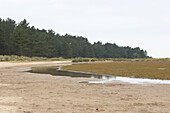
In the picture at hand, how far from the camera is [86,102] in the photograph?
30.4 feet

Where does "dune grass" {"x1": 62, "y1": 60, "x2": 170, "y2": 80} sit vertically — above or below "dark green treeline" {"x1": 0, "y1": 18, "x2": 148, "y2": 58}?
below

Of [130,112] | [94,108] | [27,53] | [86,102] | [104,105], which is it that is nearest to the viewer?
[130,112]

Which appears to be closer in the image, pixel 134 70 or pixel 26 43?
pixel 134 70

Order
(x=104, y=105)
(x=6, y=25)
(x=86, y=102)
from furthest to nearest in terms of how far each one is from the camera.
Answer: (x=6, y=25) < (x=86, y=102) < (x=104, y=105)

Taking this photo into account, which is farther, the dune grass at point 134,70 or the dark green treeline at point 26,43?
the dark green treeline at point 26,43

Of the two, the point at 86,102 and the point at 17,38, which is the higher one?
the point at 17,38

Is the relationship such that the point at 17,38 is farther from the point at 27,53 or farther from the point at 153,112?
the point at 153,112

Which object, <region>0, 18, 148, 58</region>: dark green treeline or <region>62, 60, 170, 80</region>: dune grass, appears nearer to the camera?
<region>62, 60, 170, 80</region>: dune grass

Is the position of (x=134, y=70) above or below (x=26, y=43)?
below

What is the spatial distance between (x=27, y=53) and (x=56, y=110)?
87554mm

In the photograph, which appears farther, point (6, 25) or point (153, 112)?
point (6, 25)

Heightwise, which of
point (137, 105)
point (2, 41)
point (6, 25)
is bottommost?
point (137, 105)

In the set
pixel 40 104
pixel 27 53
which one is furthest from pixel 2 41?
pixel 40 104

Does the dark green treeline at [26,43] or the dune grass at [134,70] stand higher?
the dark green treeline at [26,43]
